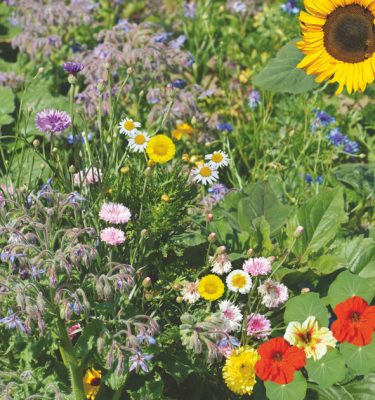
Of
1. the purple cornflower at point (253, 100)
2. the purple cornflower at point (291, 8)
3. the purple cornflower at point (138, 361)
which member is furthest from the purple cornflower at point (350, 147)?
the purple cornflower at point (138, 361)

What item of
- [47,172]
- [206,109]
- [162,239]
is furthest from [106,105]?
[162,239]

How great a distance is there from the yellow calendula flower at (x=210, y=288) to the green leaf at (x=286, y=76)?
2.92 feet

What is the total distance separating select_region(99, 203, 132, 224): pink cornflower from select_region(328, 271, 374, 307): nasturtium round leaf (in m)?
0.84

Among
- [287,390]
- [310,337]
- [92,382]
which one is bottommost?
[92,382]

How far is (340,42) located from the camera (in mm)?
3020

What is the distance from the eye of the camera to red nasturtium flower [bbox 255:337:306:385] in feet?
8.36

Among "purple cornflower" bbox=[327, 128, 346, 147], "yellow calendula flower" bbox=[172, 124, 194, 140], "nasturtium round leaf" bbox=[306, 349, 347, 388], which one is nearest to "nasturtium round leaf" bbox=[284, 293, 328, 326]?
"nasturtium round leaf" bbox=[306, 349, 347, 388]

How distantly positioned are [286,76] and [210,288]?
1.03 m

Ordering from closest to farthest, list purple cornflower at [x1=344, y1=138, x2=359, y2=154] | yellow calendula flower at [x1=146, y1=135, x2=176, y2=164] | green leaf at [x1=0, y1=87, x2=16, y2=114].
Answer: yellow calendula flower at [x1=146, y1=135, x2=176, y2=164], purple cornflower at [x1=344, y1=138, x2=359, y2=154], green leaf at [x1=0, y1=87, x2=16, y2=114]

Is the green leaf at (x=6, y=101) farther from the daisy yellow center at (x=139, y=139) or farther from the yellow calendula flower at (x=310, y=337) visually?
the yellow calendula flower at (x=310, y=337)

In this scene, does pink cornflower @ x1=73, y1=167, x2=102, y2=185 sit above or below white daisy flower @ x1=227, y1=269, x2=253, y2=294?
above

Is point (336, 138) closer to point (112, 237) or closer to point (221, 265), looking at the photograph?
point (221, 265)

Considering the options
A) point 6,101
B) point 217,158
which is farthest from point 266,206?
point 6,101

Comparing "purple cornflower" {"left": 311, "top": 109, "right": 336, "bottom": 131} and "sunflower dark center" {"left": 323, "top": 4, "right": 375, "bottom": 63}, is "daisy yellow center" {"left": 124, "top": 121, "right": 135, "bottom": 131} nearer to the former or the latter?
"sunflower dark center" {"left": 323, "top": 4, "right": 375, "bottom": 63}
